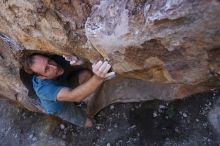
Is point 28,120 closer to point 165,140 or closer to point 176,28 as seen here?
point 165,140

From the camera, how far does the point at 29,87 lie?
313 cm

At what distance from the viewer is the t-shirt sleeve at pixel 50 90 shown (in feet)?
9.03

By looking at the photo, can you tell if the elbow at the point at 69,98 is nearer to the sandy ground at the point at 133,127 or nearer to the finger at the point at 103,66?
the finger at the point at 103,66

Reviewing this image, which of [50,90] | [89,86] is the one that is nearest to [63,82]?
[50,90]

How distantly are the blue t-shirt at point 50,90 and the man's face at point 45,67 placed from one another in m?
0.06

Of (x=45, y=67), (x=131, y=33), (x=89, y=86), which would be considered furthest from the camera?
(x=45, y=67)

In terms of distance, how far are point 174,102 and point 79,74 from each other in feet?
2.47

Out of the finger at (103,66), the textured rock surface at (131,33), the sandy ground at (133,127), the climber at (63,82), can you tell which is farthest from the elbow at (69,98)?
the sandy ground at (133,127)

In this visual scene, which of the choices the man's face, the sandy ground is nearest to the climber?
the man's face

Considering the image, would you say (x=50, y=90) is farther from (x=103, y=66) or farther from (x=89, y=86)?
(x=103, y=66)

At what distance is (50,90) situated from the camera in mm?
2764

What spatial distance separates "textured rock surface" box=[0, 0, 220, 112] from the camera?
181cm

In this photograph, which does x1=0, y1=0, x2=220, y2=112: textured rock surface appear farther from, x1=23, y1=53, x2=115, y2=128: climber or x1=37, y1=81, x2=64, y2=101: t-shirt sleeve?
x1=37, y1=81, x2=64, y2=101: t-shirt sleeve

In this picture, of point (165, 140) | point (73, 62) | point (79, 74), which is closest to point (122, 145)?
point (165, 140)
